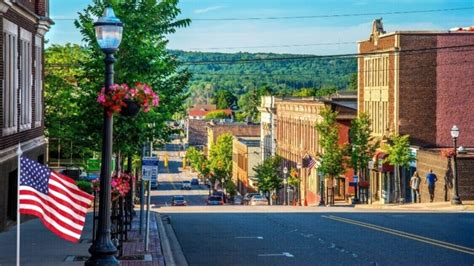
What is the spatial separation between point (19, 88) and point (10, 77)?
253 centimetres

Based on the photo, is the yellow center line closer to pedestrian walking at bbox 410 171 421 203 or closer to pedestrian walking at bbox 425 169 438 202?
pedestrian walking at bbox 425 169 438 202

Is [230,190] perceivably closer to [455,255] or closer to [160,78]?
[160,78]

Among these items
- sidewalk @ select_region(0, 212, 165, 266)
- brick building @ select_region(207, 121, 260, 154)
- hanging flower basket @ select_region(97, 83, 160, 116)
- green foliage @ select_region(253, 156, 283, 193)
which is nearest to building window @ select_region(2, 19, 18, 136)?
sidewalk @ select_region(0, 212, 165, 266)

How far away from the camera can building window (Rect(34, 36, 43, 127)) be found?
37.1 metres

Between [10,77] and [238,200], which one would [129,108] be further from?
[238,200]

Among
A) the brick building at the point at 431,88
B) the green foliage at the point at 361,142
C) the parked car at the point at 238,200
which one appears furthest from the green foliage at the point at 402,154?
the parked car at the point at 238,200

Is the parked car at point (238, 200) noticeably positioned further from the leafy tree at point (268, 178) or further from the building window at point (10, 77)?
the building window at point (10, 77)

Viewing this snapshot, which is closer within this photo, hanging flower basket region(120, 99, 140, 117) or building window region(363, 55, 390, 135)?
hanging flower basket region(120, 99, 140, 117)

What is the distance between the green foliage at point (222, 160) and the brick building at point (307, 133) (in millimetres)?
18056

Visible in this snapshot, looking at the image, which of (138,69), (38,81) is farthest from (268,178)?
(138,69)

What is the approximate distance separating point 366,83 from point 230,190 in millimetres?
45374

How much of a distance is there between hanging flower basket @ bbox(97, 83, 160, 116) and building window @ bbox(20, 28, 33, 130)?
16.8 meters

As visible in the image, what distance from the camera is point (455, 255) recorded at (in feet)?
66.6

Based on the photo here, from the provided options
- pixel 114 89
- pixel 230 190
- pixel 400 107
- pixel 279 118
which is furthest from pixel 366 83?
pixel 114 89
